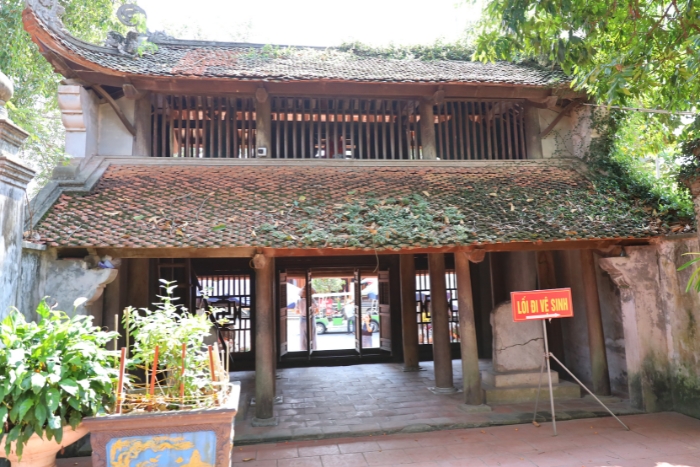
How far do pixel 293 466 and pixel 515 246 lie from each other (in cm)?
398

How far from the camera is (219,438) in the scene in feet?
11.1

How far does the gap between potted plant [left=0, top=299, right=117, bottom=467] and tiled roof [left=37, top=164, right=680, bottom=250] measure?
6.28ft

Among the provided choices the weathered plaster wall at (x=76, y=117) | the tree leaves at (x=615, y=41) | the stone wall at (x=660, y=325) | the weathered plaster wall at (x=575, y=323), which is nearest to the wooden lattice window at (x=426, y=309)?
the weathered plaster wall at (x=575, y=323)

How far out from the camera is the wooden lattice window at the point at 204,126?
8.08 meters

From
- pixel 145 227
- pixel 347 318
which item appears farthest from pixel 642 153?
pixel 347 318

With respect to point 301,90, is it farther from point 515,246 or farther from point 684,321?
point 684,321

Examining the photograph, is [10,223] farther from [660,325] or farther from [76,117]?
[660,325]

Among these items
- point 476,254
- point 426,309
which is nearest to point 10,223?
point 476,254

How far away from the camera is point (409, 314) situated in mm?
9539

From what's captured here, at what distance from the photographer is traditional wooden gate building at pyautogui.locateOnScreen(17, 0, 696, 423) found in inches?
232

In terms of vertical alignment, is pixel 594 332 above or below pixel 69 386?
below

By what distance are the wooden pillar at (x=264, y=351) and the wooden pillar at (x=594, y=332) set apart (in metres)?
5.13

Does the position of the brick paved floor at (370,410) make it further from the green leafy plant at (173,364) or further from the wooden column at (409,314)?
the green leafy plant at (173,364)

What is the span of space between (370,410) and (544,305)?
298 cm
